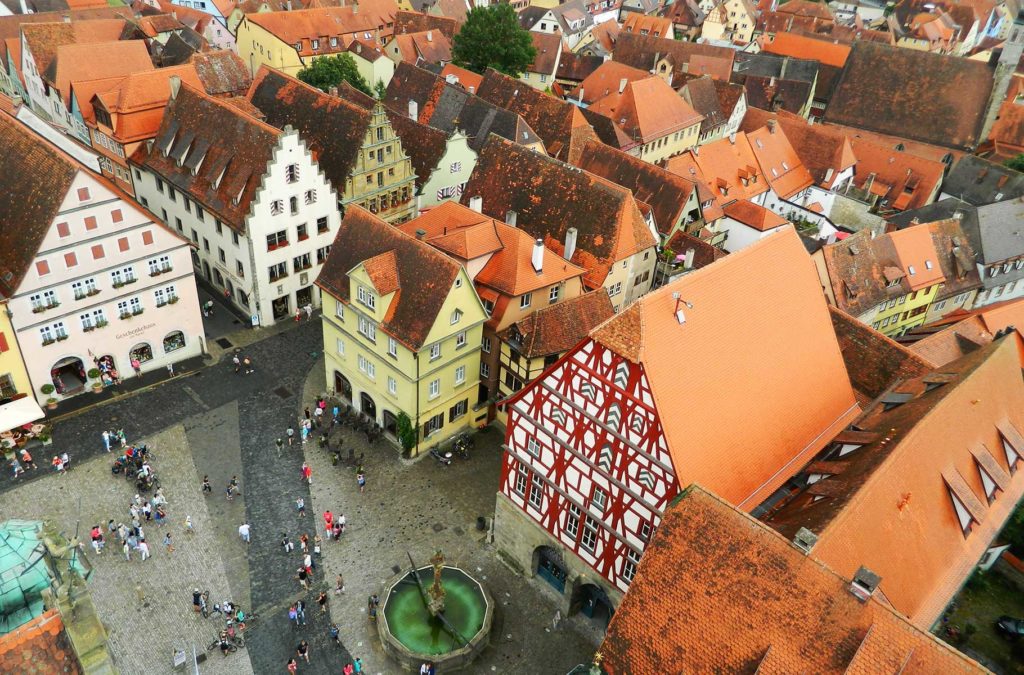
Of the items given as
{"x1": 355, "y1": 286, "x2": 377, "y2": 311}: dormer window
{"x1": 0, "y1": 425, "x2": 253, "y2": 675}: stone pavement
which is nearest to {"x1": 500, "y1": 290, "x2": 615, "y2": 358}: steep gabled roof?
{"x1": 355, "y1": 286, "x2": 377, "y2": 311}: dormer window

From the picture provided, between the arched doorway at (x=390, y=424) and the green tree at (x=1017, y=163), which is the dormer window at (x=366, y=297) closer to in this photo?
the arched doorway at (x=390, y=424)

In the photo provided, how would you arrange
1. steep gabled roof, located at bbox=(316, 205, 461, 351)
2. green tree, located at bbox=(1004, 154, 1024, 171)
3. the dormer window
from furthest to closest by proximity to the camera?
green tree, located at bbox=(1004, 154, 1024, 171) → the dormer window → steep gabled roof, located at bbox=(316, 205, 461, 351)

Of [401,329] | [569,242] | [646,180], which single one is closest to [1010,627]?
[569,242]

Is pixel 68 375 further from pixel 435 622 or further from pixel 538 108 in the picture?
pixel 538 108

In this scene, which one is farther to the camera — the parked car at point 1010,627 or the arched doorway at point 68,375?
the arched doorway at point 68,375

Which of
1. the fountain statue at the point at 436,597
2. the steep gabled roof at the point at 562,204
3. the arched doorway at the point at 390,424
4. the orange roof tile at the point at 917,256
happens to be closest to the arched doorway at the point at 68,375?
the arched doorway at the point at 390,424

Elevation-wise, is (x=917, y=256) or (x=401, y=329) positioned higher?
(x=401, y=329)

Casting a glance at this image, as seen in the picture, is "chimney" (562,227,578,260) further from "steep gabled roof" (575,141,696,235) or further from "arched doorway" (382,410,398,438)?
"arched doorway" (382,410,398,438)
